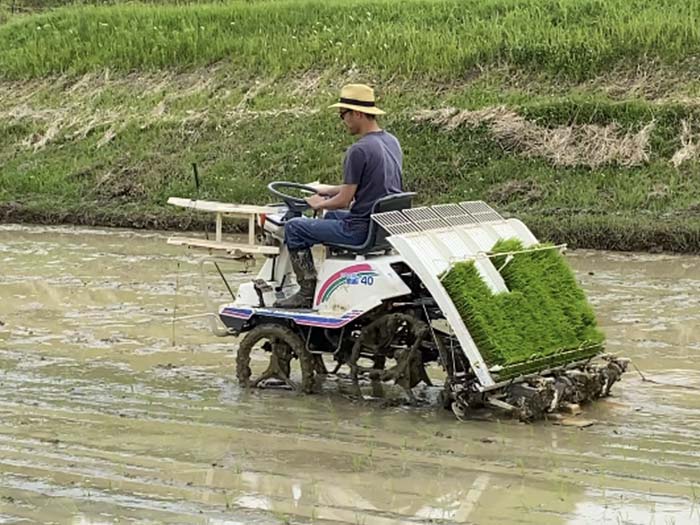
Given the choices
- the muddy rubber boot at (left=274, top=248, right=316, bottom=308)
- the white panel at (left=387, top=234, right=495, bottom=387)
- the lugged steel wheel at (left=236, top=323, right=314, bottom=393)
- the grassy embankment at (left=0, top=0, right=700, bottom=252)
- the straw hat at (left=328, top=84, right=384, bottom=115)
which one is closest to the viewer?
the white panel at (left=387, top=234, right=495, bottom=387)

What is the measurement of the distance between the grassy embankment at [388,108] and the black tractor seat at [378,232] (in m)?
7.27

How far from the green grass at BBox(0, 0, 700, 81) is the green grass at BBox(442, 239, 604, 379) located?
474 inches

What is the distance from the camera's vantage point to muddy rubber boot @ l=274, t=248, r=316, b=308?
8.73 m

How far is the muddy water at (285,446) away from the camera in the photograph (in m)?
6.38

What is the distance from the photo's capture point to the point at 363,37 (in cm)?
2309

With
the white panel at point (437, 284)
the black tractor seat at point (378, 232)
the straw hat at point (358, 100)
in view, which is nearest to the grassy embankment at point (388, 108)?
the black tractor seat at point (378, 232)

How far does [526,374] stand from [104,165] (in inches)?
553

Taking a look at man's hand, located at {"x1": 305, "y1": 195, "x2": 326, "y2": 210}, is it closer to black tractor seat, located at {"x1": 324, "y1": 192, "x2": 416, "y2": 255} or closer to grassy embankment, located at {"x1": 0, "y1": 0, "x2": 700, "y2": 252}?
black tractor seat, located at {"x1": 324, "y1": 192, "x2": 416, "y2": 255}

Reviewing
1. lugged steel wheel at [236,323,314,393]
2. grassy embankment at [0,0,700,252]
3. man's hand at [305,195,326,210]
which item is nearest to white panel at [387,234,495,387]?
man's hand at [305,195,326,210]

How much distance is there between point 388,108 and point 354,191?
40.3 ft

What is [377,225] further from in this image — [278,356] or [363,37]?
[363,37]

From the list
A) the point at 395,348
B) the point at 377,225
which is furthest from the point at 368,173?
the point at 395,348

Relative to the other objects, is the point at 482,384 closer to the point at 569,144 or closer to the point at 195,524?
the point at 195,524

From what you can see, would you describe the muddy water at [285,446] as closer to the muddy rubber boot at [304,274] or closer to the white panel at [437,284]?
the white panel at [437,284]
